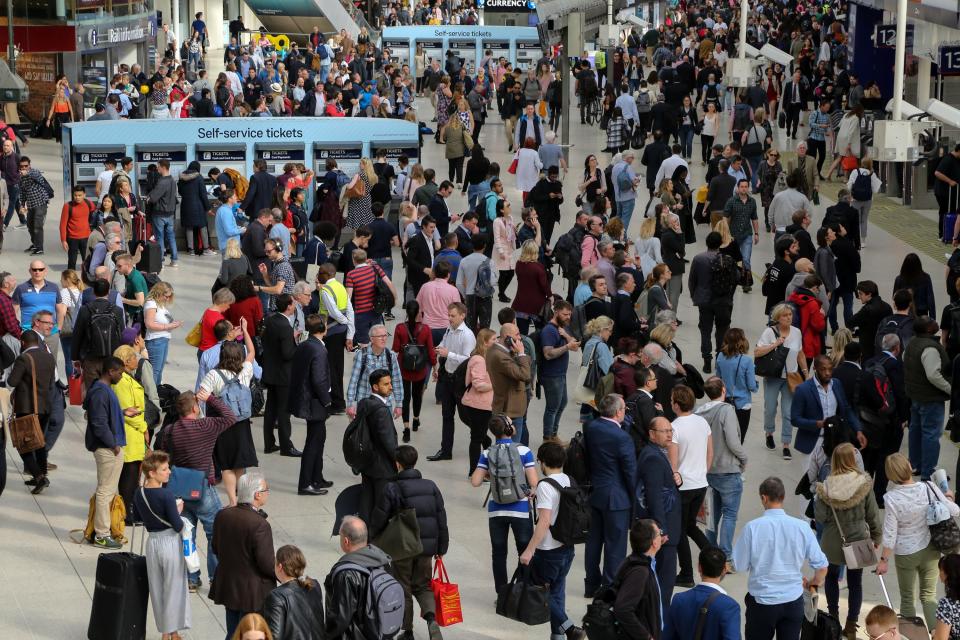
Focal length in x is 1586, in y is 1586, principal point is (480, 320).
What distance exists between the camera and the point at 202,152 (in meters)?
23.0

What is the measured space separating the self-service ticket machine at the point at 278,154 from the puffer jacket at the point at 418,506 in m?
14.3

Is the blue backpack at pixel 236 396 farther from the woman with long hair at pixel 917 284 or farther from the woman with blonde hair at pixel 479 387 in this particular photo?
the woman with long hair at pixel 917 284

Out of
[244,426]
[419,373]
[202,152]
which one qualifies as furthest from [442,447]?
[202,152]

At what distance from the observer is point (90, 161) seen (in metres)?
22.5

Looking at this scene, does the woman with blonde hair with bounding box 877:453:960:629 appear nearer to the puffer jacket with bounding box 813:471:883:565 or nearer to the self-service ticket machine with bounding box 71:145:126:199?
the puffer jacket with bounding box 813:471:883:565

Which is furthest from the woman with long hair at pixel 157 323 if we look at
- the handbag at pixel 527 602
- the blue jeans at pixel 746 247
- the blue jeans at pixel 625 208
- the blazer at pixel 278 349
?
the blue jeans at pixel 625 208

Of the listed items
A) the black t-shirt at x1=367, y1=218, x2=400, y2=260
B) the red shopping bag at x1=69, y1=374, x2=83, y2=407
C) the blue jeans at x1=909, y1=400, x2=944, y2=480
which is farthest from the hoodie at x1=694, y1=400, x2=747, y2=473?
the black t-shirt at x1=367, y1=218, x2=400, y2=260

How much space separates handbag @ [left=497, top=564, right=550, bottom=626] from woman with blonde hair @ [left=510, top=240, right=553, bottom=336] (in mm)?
5714

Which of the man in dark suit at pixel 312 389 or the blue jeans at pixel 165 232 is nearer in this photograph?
the man in dark suit at pixel 312 389

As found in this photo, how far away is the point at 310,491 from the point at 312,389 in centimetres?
90

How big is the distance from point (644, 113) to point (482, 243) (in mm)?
16001

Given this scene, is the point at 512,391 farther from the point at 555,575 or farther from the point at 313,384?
the point at 555,575

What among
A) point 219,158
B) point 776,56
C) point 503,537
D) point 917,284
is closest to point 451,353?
point 503,537

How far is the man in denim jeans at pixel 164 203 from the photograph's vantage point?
68.1 feet
